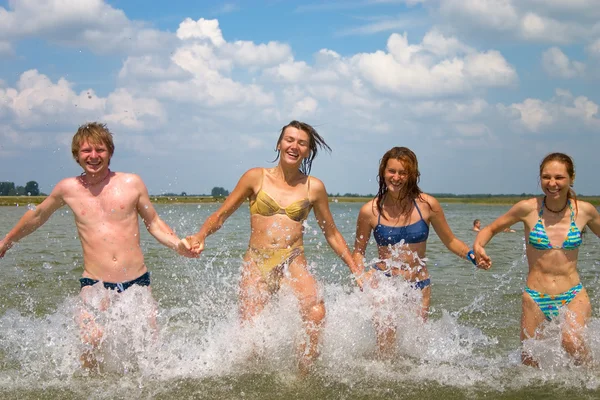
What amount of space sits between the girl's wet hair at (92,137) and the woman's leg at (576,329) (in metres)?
4.22

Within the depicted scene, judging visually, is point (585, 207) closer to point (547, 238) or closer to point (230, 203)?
point (547, 238)

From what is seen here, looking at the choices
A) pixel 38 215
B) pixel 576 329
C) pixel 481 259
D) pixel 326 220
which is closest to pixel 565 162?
pixel 481 259

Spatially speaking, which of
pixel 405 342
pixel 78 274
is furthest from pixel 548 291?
pixel 78 274

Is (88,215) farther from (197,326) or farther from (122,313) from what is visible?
(197,326)

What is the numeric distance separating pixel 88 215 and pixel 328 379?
8.07 ft

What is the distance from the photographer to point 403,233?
5.69 metres

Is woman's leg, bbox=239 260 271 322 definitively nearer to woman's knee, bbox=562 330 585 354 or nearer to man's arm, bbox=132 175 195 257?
man's arm, bbox=132 175 195 257

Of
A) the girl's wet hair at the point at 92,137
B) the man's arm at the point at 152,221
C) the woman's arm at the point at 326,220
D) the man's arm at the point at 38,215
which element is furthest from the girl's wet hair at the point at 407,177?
the man's arm at the point at 38,215

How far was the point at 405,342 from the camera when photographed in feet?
19.5

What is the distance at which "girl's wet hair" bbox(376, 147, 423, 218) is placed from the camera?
570 cm

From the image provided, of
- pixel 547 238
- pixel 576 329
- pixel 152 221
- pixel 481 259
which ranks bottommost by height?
pixel 576 329

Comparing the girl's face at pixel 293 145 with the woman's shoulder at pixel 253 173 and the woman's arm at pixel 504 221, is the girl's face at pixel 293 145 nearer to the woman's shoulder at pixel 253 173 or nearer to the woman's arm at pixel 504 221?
the woman's shoulder at pixel 253 173

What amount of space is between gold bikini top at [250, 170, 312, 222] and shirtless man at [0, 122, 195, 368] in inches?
37.4

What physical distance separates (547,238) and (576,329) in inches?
32.0
